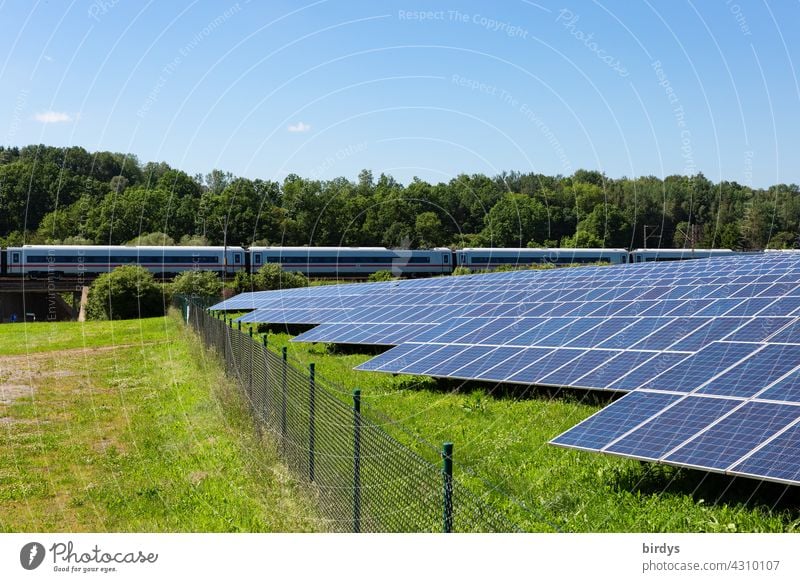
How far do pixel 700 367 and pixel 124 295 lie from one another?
143ft

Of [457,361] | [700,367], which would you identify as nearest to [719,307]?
[457,361]

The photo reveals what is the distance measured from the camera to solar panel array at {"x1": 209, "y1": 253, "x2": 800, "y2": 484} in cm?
768

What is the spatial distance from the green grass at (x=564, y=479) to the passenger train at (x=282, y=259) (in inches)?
1754

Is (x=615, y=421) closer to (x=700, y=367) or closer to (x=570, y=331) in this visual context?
(x=700, y=367)

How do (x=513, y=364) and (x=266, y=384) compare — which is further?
(x=513, y=364)

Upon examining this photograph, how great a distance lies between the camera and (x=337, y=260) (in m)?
59.5

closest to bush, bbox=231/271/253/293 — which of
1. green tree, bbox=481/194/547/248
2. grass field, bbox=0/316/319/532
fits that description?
green tree, bbox=481/194/547/248

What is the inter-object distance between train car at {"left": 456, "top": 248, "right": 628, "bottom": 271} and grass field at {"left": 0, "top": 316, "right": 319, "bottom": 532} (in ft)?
142

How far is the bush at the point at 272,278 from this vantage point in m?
52.8

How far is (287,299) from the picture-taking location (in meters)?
31.9

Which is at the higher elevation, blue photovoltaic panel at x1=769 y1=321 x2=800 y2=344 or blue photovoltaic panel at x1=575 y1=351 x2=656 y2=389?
blue photovoltaic panel at x1=769 y1=321 x2=800 y2=344

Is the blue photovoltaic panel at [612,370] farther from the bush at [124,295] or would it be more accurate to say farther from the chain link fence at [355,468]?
the bush at [124,295]

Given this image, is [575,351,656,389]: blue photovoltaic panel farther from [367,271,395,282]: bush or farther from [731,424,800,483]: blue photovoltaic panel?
[367,271,395,282]: bush

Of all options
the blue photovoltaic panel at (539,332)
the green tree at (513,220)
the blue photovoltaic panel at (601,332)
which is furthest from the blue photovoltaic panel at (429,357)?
the green tree at (513,220)
